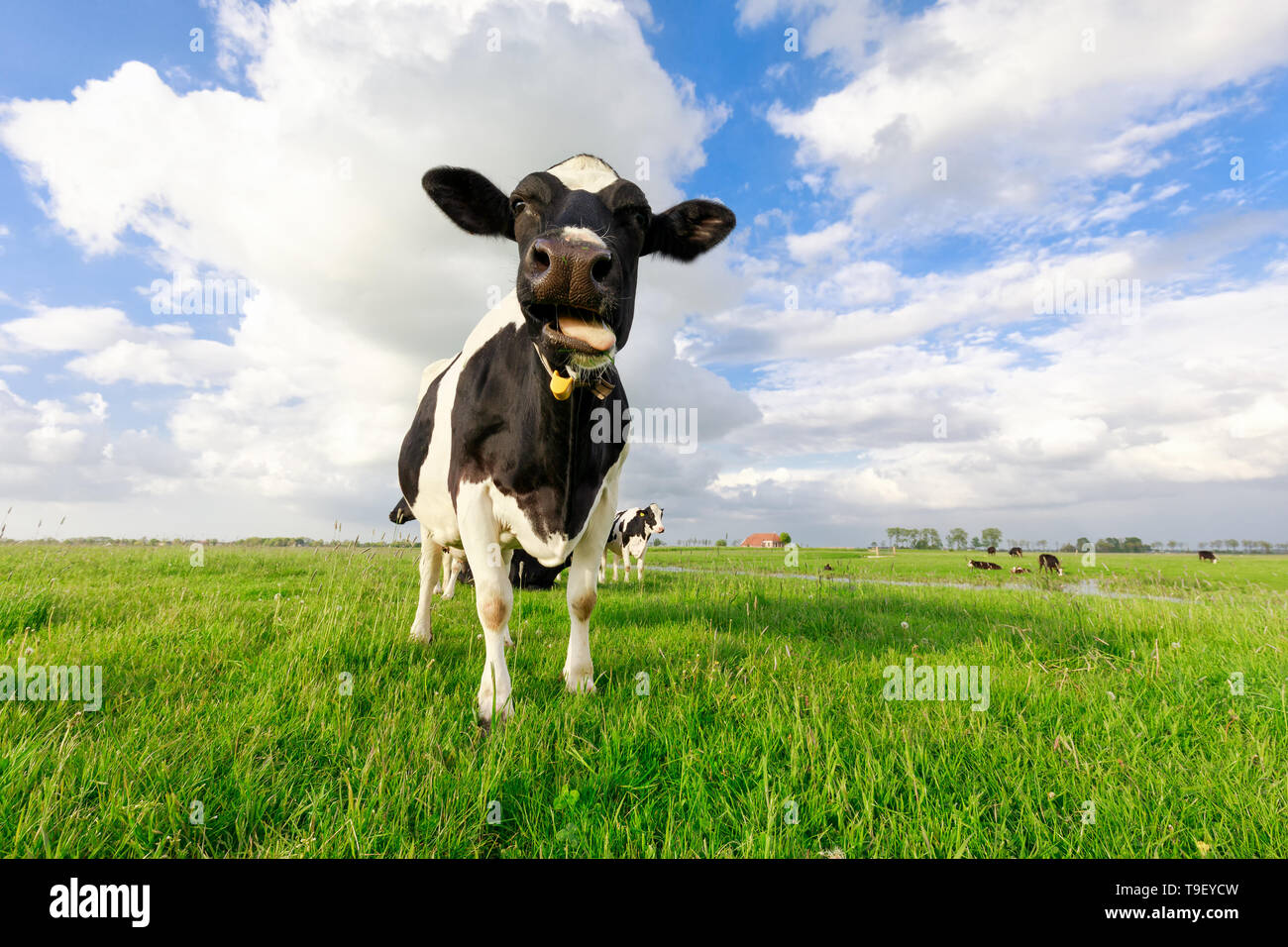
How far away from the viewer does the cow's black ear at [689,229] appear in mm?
4512

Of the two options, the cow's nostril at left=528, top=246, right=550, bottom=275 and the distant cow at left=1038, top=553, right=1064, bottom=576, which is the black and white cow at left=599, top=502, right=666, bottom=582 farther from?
the distant cow at left=1038, top=553, right=1064, bottom=576

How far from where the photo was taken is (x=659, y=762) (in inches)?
117

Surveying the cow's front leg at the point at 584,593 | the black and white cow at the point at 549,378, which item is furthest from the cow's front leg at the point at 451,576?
the cow's front leg at the point at 584,593

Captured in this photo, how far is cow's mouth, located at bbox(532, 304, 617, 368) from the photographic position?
3309 millimetres

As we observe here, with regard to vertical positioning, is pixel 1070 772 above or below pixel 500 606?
below

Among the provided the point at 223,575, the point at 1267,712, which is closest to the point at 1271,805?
the point at 1267,712

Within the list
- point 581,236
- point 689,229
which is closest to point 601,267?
point 581,236

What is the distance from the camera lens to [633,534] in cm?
1711

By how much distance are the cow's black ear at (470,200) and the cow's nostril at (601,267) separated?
172 centimetres

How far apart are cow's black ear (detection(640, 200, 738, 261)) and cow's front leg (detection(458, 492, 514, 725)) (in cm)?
236

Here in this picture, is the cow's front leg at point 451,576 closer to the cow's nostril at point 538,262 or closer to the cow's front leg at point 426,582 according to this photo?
the cow's front leg at point 426,582

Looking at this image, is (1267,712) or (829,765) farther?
(1267,712)
